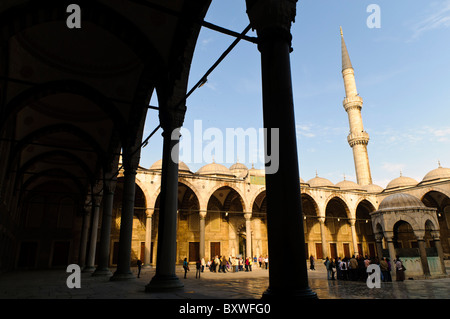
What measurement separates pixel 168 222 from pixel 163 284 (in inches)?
49.7

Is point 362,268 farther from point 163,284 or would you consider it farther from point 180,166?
point 180,166

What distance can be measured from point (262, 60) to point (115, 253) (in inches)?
856

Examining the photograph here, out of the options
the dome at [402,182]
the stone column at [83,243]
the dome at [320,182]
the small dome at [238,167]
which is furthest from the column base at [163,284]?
the dome at [402,182]

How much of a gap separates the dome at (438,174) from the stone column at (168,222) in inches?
1140

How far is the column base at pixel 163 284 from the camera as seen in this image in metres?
6.11

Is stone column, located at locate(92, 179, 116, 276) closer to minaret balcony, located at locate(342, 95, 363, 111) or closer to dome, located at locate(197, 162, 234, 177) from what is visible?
dome, located at locate(197, 162, 234, 177)

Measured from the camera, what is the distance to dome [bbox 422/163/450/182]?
90.0ft

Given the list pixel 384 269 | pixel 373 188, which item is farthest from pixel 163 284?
pixel 373 188

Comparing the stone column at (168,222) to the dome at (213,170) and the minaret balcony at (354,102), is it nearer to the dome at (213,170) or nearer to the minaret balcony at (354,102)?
the dome at (213,170)

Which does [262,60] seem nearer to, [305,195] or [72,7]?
[72,7]

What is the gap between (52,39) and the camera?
30.9 feet

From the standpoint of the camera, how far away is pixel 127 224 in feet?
30.9
